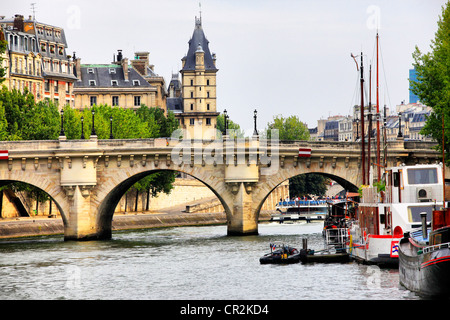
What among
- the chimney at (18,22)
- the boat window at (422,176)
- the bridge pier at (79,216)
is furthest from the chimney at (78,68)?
the boat window at (422,176)

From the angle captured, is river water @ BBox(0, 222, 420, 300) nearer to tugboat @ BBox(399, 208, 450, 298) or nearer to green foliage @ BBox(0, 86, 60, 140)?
tugboat @ BBox(399, 208, 450, 298)

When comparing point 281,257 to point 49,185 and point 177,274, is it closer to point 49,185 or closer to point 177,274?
point 177,274

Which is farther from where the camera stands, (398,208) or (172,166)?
(172,166)

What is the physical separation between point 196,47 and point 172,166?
309 ft

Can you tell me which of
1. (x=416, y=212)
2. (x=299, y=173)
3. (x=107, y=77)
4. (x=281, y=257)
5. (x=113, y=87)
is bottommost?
(x=281, y=257)

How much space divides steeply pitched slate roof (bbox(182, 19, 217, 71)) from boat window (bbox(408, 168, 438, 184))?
120m

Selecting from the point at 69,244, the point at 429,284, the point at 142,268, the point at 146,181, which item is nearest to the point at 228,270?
the point at 142,268

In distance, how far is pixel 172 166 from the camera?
263 ft

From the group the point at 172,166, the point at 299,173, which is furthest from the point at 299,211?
the point at 172,166

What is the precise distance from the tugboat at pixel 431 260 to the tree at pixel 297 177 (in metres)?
106

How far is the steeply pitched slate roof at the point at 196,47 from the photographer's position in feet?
566

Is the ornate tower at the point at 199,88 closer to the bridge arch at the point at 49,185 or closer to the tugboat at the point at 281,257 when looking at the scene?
the bridge arch at the point at 49,185
